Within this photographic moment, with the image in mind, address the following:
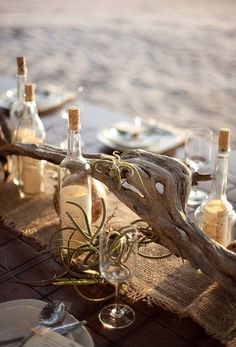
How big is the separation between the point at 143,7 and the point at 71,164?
4.63m

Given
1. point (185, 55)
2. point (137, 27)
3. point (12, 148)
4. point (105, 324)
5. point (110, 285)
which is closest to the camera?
point (105, 324)

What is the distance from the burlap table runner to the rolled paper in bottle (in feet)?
0.27

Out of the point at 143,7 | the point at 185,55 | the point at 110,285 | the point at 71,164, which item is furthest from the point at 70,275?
the point at 143,7

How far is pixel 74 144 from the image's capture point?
1286mm

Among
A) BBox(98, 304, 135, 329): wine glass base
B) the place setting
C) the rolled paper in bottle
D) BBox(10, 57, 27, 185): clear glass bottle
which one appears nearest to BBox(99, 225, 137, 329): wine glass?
BBox(98, 304, 135, 329): wine glass base

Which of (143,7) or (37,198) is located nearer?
(37,198)

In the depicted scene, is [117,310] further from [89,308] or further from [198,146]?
[198,146]

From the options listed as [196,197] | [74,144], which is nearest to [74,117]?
[74,144]

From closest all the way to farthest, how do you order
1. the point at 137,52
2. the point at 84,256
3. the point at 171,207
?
1. the point at 171,207
2. the point at 84,256
3. the point at 137,52

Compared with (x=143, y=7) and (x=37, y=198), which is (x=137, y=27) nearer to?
(x=143, y=7)

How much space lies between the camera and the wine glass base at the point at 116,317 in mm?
1112

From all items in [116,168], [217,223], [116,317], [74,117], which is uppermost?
[74,117]

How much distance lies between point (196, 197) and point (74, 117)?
46cm

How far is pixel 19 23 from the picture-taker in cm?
536
